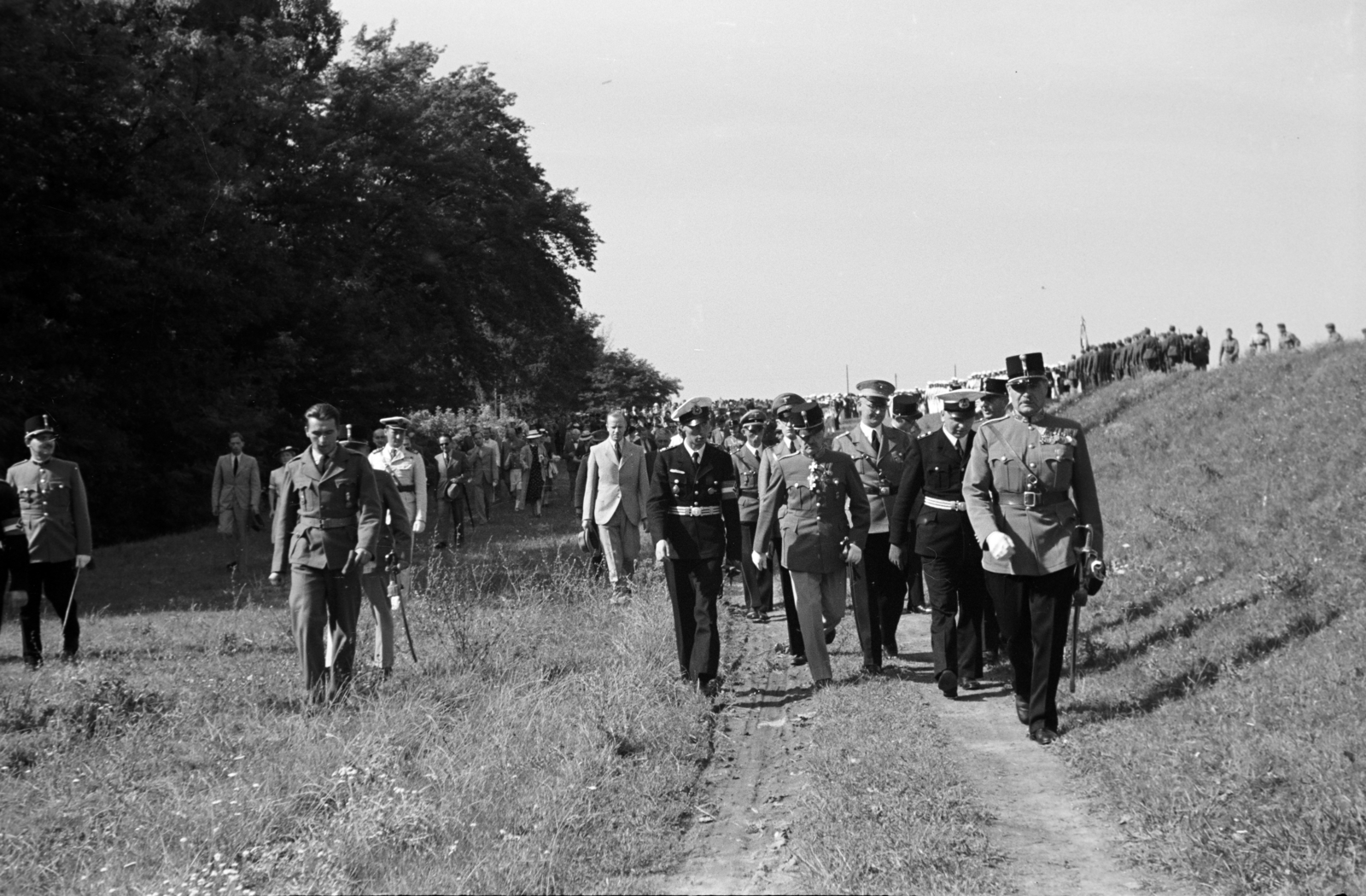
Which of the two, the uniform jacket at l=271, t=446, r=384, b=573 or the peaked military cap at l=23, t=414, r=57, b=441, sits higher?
the peaked military cap at l=23, t=414, r=57, b=441

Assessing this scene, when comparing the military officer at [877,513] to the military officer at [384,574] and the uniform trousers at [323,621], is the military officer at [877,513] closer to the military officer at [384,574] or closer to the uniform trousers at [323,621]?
the military officer at [384,574]

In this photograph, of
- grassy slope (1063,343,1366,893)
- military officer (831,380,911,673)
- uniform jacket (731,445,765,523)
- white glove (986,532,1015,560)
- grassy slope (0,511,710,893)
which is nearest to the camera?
grassy slope (1063,343,1366,893)

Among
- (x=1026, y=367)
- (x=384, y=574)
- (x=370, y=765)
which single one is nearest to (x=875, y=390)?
(x=1026, y=367)

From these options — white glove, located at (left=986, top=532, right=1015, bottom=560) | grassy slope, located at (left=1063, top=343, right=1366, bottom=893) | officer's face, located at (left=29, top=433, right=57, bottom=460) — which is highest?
officer's face, located at (left=29, top=433, right=57, bottom=460)

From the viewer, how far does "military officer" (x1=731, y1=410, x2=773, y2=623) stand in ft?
44.5

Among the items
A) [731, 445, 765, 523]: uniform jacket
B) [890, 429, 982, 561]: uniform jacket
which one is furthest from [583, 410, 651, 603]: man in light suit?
[890, 429, 982, 561]: uniform jacket

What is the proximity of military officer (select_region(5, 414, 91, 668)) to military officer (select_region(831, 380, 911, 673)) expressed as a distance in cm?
636

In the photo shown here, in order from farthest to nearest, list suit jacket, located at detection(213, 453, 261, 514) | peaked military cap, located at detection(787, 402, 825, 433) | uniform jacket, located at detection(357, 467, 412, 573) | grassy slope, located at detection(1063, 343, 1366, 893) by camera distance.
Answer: suit jacket, located at detection(213, 453, 261, 514) < uniform jacket, located at detection(357, 467, 412, 573) < peaked military cap, located at detection(787, 402, 825, 433) < grassy slope, located at detection(1063, 343, 1366, 893)

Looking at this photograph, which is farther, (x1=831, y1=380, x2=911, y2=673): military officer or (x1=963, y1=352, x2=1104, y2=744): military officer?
(x1=831, y1=380, x2=911, y2=673): military officer

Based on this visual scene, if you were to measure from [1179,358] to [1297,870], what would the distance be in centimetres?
3183

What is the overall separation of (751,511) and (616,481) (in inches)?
56.0

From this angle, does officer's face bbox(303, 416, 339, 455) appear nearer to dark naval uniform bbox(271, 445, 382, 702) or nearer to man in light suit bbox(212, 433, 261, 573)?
dark naval uniform bbox(271, 445, 382, 702)

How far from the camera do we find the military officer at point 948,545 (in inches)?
375

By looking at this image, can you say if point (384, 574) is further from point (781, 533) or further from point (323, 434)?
point (781, 533)
